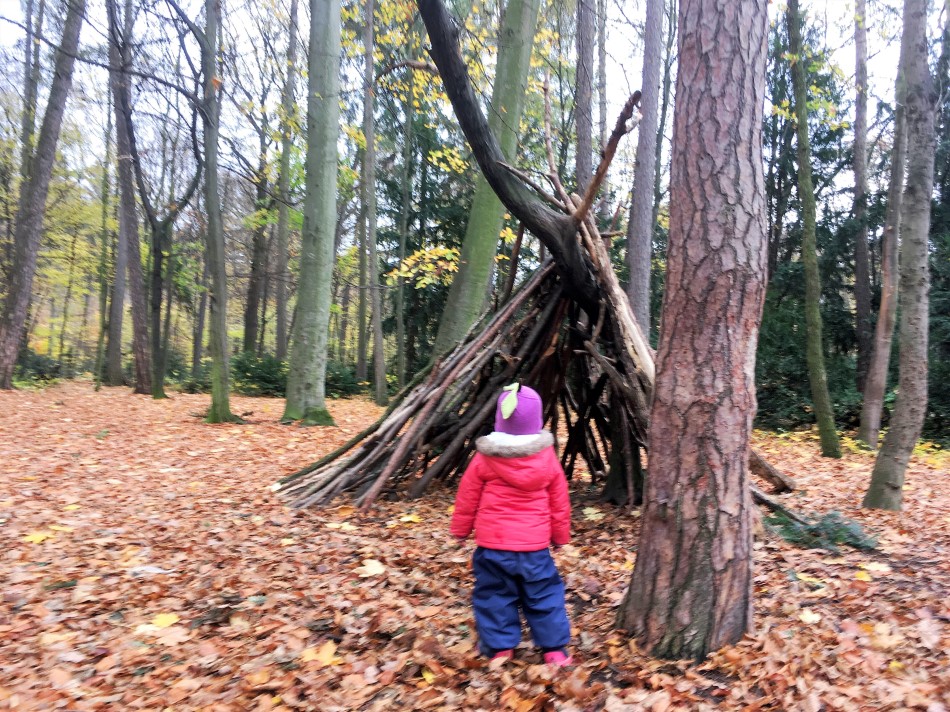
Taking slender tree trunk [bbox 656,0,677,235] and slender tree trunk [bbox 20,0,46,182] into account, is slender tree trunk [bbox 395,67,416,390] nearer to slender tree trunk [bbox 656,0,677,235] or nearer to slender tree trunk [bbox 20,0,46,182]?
slender tree trunk [bbox 656,0,677,235]

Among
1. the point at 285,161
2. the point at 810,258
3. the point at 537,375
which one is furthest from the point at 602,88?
the point at 537,375

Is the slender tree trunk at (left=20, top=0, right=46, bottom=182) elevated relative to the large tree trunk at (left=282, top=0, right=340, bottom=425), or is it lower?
elevated

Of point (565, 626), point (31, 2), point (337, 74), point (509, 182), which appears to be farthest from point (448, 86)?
point (31, 2)

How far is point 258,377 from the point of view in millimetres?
16391

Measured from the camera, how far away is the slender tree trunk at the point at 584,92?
9320mm

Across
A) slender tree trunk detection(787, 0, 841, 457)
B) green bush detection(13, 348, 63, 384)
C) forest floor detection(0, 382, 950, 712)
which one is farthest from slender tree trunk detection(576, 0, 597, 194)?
green bush detection(13, 348, 63, 384)

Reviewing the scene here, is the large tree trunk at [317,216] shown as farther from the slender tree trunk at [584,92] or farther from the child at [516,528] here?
the child at [516,528]

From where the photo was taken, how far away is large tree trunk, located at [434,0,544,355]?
8.34 m

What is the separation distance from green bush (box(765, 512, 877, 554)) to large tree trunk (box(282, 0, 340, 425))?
6.92m

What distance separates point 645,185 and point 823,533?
6.83m

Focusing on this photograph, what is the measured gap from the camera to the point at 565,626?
2.81 metres

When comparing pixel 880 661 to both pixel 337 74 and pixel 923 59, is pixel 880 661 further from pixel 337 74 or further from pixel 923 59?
pixel 337 74

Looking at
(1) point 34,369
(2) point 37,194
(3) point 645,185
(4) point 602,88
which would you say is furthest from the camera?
(1) point 34,369

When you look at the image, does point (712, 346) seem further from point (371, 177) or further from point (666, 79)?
point (666, 79)
